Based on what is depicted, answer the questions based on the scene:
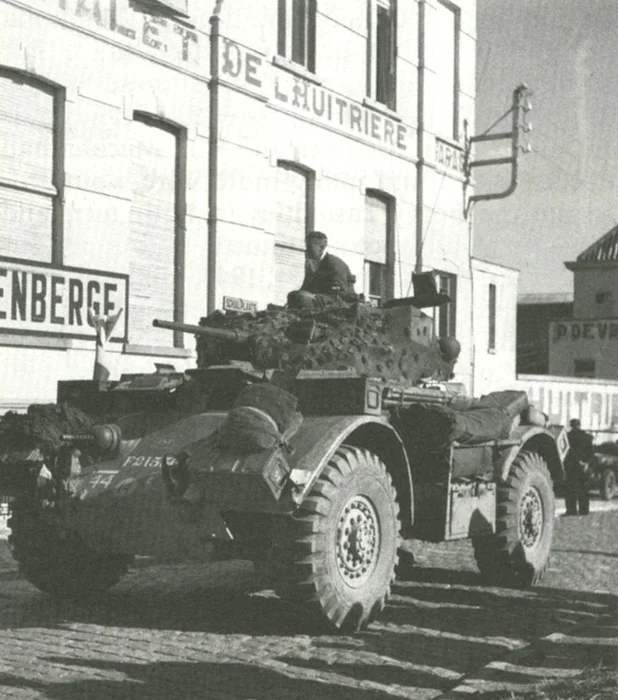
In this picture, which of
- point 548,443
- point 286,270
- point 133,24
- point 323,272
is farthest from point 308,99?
point 548,443

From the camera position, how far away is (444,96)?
24531 mm

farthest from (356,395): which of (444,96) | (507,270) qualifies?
(507,270)

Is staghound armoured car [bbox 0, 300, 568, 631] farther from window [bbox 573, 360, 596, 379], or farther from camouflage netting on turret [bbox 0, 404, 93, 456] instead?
window [bbox 573, 360, 596, 379]

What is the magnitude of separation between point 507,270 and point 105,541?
2001 cm

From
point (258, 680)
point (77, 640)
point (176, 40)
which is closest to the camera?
point (258, 680)

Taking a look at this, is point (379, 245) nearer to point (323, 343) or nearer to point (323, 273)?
point (323, 273)

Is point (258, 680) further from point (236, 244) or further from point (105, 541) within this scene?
point (236, 244)

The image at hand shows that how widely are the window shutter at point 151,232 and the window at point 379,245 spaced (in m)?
5.33

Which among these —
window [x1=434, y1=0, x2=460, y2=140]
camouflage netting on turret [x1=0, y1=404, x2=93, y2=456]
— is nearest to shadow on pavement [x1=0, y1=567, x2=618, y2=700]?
camouflage netting on turret [x1=0, y1=404, x2=93, y2=456]

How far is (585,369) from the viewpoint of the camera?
48.7 meters

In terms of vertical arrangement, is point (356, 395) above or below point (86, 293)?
below

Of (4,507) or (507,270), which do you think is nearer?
(4,507)

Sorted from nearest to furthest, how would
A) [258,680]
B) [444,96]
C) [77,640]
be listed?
[258,680], [77,640], [444,96]

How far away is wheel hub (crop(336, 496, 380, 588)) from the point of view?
8188mm
